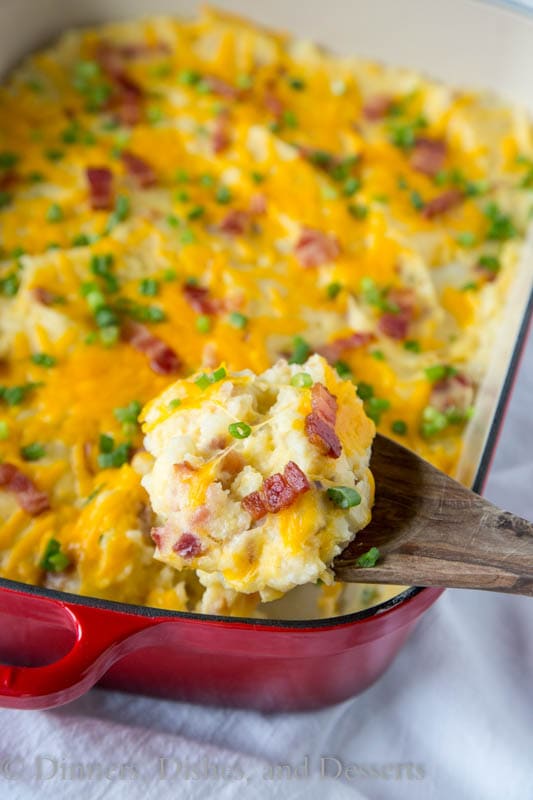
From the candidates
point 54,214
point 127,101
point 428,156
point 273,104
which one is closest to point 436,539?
point 54,214

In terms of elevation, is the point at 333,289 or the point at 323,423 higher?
the point at 323,423

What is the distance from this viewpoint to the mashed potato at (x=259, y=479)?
5.94 feet

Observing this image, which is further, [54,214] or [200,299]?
[54,214]

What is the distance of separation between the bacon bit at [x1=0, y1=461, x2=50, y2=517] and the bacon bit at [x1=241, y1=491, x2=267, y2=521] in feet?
2.03

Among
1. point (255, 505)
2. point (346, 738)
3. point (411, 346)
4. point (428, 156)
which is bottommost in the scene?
point (346, 738)

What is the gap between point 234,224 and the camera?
9.45ft

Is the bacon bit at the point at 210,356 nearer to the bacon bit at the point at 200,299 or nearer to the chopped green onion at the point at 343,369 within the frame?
the bacon bit at the point at 200,299

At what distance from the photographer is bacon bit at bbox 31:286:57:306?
2578mm

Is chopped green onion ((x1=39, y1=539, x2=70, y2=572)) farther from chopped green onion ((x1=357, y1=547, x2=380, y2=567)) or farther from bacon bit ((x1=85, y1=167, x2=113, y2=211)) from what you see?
bacon bit ((x1=85, y1=167, x2=113, y2=211))

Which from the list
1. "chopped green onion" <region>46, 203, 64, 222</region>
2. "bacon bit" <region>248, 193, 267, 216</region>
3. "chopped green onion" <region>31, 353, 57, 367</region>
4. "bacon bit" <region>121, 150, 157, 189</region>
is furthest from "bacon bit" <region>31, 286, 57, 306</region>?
"bacon bit" <region>248, 193, 267, 216</region>

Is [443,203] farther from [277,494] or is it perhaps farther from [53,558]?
[53,558]

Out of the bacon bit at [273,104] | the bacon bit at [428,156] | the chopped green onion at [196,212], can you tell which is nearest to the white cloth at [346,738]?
the chopped green onion at [196,212]

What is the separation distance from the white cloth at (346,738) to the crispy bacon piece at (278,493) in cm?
79

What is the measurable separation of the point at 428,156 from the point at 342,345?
3.07 ft
